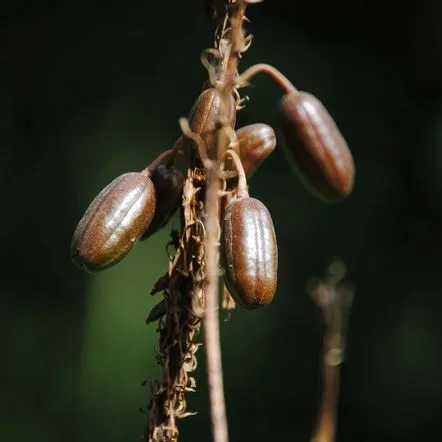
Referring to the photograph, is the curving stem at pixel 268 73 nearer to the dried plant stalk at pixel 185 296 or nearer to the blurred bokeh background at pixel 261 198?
the dried plant stalk at pixel 185 296

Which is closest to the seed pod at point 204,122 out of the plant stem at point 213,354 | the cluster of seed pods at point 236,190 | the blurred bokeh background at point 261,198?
the cluster of seed pods at point 236,190

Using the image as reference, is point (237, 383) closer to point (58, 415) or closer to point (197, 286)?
point (58, 415)

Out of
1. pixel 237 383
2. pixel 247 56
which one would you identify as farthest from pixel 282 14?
pixel 237 383

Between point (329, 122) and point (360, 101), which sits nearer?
point (329, 122)

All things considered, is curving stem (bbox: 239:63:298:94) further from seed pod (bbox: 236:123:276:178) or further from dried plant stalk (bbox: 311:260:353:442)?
dried plant stalk (bbox: 311:260:353:442)

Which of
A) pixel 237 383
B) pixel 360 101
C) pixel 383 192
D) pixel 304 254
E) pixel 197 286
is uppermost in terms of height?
pixel 360 101

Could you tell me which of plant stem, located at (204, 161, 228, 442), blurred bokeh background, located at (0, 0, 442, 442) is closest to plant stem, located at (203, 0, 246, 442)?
plant stem, located at (204, 161, 228, 442)

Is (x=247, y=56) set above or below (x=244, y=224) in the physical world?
above
